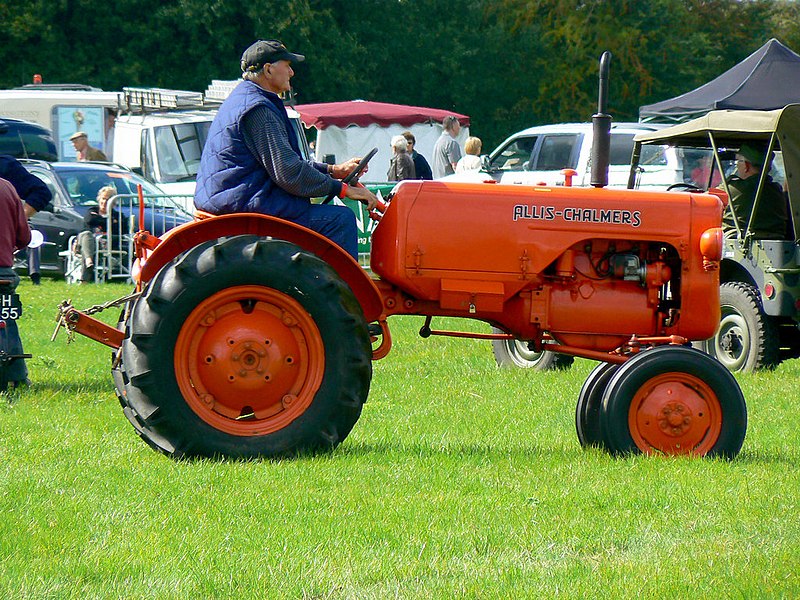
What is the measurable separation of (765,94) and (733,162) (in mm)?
9815

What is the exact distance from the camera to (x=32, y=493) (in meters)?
5.80

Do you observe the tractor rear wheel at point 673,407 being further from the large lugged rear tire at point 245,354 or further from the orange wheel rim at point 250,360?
the orange wheel rim at point 250,360

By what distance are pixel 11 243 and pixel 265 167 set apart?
3555mm

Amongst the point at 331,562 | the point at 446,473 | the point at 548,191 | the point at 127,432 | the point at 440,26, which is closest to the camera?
the point at 331,562

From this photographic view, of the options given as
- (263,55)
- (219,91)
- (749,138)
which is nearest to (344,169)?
(263,55)

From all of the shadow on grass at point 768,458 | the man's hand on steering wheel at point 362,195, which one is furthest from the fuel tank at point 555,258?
the shadow on grass at point 768,458

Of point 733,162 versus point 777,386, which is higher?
point 733,162

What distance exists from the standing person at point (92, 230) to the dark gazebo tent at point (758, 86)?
30.4 feet

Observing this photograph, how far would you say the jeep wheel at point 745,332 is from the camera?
10.4 meters

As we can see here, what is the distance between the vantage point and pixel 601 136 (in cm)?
717

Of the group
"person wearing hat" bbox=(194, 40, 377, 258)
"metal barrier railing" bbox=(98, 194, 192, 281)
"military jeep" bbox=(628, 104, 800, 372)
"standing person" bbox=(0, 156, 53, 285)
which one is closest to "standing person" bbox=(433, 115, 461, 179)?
"metal barrier railing" bbox=(98, 194, 192, 281)

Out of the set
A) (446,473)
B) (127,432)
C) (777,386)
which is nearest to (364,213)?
(777,386)

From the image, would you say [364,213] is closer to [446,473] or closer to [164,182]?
[164,182]

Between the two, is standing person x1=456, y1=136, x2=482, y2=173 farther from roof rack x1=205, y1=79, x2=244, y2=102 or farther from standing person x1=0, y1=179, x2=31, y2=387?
roof rack x1=205, y1=79, x2=244, y2=102
